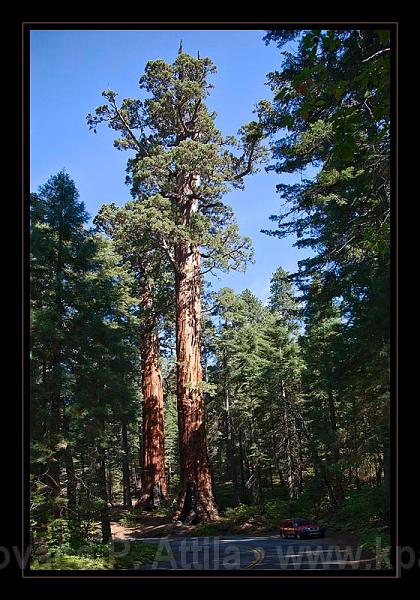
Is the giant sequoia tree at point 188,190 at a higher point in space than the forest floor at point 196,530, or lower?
higher

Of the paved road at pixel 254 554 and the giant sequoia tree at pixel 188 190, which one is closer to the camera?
the paved road at pixel 254 554

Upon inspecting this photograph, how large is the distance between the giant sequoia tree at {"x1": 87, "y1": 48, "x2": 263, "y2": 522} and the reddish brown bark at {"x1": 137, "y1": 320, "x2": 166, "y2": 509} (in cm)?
454

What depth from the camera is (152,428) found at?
1917cm

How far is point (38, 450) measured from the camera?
9.95 meters

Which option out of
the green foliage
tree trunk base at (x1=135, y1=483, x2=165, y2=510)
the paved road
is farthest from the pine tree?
tree trunk base at (x1=135, y1=483, x2=165, y2=510)

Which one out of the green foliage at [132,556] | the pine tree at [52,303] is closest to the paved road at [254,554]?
the green foliage at [132,556]

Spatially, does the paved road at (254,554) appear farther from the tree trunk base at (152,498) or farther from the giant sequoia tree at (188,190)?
the tree trunk base at (152,498)

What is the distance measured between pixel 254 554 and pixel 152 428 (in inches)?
402

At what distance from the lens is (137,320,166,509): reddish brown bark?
18.5 m

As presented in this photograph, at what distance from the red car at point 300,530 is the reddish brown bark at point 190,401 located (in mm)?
1841

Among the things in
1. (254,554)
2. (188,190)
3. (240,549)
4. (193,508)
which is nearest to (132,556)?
(254,554)

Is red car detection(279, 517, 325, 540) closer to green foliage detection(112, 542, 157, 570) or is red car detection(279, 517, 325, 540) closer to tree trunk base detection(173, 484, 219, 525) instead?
tree trunk base detection(173, 484, 219, 525)

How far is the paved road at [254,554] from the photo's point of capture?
8.37m
